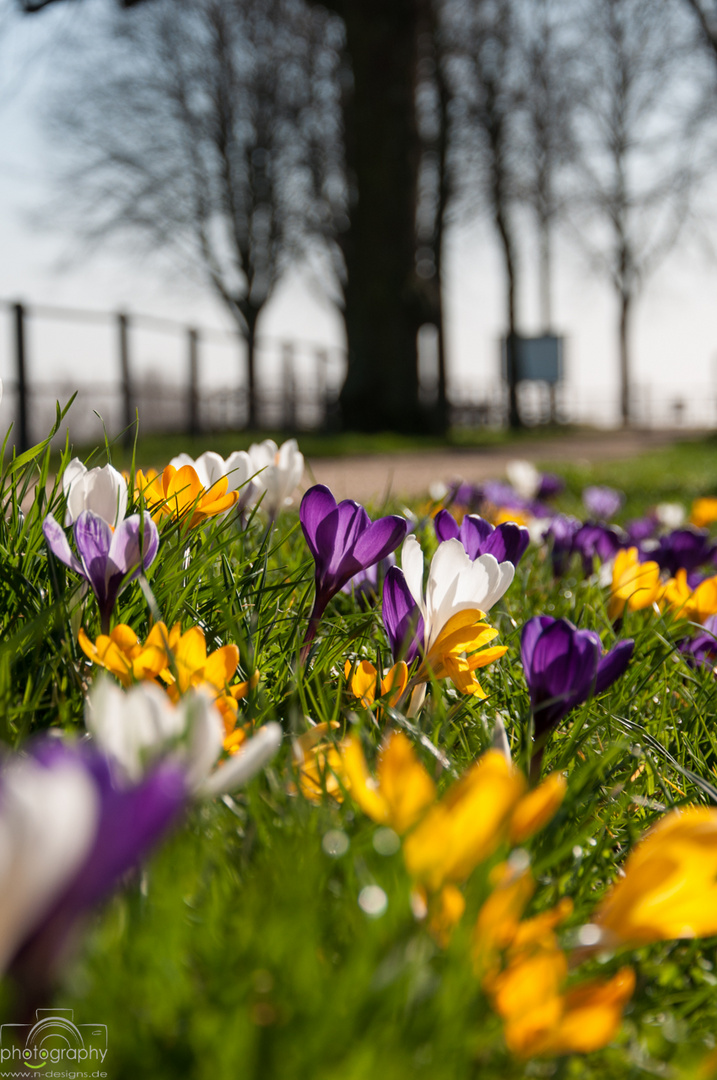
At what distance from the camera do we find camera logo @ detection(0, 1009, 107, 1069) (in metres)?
0.53

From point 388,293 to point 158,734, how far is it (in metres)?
13.6

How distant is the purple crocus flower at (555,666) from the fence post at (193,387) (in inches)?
520

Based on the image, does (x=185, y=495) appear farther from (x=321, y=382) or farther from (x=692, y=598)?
(x=321, y=382)

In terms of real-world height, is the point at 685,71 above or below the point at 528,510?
above

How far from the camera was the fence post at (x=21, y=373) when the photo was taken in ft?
30.5

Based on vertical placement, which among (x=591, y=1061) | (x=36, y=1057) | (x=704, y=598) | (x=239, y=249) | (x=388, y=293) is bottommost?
(x=591, y=1061)

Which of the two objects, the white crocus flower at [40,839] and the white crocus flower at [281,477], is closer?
the white crocus flower at [40,839]

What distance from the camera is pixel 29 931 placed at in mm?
446

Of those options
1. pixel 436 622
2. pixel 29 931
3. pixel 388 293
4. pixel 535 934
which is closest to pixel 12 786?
pixel 29 931

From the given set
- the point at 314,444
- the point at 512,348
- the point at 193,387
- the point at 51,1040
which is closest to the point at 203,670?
the point at 51,1040

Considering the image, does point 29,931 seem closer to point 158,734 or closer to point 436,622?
point 158,734

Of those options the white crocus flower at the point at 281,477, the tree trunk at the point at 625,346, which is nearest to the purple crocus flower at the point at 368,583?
the white crocus flower at the point at 281,477

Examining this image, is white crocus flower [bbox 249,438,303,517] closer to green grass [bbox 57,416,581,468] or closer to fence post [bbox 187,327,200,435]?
green grass [bbox 57,416,581,468]

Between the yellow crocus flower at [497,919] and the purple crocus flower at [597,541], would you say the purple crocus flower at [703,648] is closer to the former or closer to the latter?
the purple crocus flower at [597,541]
